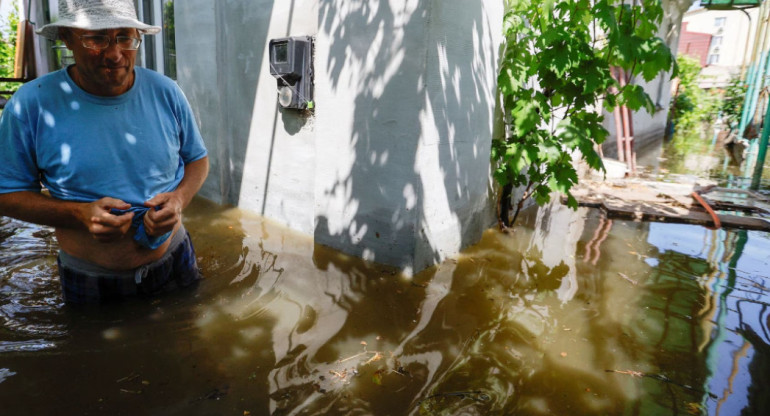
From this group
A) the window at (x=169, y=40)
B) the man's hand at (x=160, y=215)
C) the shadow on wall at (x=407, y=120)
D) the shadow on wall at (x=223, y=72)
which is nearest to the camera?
the man's hand at (x=160, y=215)

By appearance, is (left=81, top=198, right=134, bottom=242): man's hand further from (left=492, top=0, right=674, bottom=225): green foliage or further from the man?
(left=492, top=0, right=674, bottom=225): green foliage

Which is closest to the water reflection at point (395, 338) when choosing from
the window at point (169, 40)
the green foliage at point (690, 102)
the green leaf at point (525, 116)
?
the green leaf at point (525, 116)

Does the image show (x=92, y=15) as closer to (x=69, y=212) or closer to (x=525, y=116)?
(x=69, y=212)

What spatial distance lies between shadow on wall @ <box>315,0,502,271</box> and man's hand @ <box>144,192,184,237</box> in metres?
1.84

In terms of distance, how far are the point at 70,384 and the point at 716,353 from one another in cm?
363

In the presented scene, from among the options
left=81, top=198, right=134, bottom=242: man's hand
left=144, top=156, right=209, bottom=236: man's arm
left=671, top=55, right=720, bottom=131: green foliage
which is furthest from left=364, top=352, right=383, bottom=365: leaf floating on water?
left=671, top=55, right=720, bottom=131: green foliage

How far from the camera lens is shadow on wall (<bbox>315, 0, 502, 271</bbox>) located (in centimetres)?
346

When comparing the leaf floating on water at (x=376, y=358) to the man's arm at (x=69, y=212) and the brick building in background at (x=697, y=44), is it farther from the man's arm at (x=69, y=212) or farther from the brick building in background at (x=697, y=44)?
the brick building in background at (x=697, y=44)

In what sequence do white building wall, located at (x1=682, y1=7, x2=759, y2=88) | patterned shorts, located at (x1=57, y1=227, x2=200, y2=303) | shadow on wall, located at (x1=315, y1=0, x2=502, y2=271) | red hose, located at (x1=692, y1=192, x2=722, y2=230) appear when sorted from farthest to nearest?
white building wall, located at (x1=682, y1=7, x2=759, y2=88), red hose, located at (x1=692, y1=192, x2=722, y2=230), shadow on wall, located at (x1=315, y1=0, x2=502, y2=271), patterned shorts, located at (x1=57, y1=227, x2=200, y2=303)

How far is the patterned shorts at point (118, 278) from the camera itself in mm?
2492

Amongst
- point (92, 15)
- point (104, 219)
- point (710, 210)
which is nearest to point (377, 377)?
point (104, 219)

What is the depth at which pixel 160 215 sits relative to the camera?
2.19 m

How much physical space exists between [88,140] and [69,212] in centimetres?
35

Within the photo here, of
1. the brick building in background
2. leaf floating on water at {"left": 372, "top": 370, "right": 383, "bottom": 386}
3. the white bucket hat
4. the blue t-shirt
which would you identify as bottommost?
leaf floating on water at {"left": 372, "top": 370, "right": 383, "bottom": 386}
